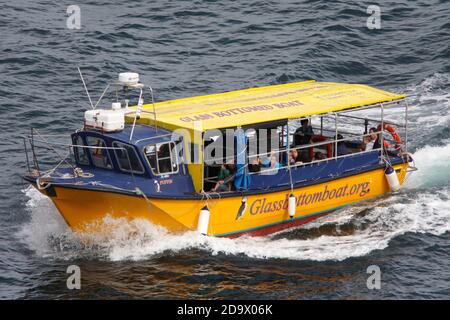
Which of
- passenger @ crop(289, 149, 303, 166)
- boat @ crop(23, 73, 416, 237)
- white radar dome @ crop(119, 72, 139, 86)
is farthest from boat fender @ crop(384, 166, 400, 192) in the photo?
white radar dome @ crop(119, 72, 139, 86)

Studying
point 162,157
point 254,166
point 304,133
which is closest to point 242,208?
point 254,166

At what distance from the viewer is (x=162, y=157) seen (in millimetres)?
22578

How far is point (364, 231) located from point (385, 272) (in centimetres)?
267

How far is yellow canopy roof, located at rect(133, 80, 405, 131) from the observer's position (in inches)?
915

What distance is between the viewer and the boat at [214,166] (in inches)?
876

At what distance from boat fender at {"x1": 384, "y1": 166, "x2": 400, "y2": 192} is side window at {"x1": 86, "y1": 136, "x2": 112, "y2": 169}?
27.6 feet

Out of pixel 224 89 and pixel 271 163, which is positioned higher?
pixel 224 89

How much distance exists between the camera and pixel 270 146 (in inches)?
987

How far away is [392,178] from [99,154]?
28.9 ft

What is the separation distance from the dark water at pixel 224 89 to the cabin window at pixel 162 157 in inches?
56.9
